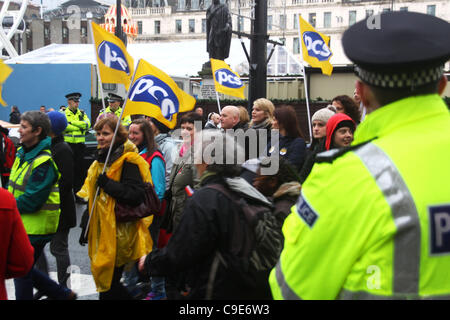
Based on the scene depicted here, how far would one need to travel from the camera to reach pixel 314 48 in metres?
8.48

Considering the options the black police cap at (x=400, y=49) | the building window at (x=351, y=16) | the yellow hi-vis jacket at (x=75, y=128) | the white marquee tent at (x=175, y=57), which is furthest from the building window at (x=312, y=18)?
the black police cap at (x=400, y=49)

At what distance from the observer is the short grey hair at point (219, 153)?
9.03 feet

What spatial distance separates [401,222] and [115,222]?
3215 mm

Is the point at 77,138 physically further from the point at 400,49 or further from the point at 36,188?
the point at 400,49

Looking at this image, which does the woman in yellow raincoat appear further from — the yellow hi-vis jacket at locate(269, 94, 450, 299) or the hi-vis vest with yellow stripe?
the yellow hi-vis jacket at locate(269, 94, 450, 299)

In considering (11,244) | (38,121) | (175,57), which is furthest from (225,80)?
(175,57)

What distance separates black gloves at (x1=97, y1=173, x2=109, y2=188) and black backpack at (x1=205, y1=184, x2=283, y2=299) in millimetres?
1887

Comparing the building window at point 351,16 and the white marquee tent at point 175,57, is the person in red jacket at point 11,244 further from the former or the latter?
the building window at point 351,16

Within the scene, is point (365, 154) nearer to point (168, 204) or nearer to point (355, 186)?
point (355, 186)

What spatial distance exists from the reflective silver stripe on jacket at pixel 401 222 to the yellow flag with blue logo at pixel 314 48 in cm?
715

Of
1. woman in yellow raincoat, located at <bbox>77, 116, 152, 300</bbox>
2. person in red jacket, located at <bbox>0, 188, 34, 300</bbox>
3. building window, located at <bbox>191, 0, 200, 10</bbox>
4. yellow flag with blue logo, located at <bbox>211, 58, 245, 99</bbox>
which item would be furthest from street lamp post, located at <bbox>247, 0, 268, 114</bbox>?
building window, located at <bbox>191, 0, 200, 10</bbox>

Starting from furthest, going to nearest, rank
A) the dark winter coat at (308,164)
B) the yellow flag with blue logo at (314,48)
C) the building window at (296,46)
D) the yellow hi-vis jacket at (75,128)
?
the building window at (296,46)
the yellow hi-vis jacket at (75,128)
the yellow flag with blue logo at (314,48)
the dark winter coat at (308,164)

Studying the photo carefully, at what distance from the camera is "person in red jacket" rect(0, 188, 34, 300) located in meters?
2.47
